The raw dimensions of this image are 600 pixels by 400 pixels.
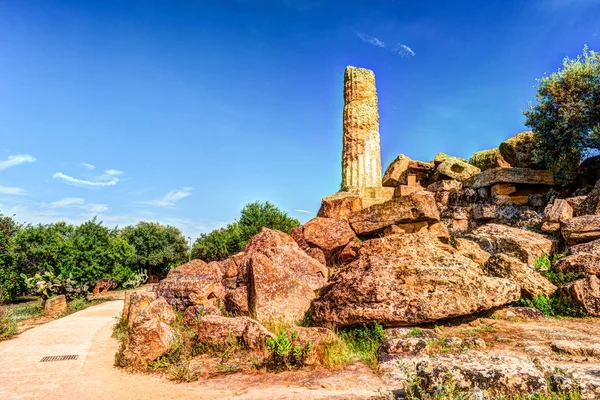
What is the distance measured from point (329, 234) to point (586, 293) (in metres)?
5.95

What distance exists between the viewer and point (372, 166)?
1469 cm

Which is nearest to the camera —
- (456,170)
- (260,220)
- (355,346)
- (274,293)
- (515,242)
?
(355,346)

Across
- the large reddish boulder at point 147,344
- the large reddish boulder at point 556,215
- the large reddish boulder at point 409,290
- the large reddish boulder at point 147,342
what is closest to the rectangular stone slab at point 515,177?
the large reddish boulder at point 556,215

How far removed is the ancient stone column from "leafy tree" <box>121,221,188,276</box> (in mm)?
27132

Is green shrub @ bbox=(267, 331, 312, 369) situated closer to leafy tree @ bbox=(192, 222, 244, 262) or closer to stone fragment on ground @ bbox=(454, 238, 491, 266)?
stone fragment on ground @ bbox=(454, 238, 491, 266)

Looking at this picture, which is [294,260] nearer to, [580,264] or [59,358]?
[59,358]

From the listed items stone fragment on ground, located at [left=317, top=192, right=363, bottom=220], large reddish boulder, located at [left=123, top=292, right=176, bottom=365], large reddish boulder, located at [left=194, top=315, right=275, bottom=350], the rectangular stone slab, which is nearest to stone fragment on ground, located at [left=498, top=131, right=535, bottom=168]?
the rectangular stone slab

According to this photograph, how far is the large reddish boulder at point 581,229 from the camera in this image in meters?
9.34

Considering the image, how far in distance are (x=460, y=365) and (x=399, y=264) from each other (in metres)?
2.79

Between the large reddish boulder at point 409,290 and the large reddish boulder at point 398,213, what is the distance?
342 cm

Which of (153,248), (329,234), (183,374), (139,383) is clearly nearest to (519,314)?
(329,234)

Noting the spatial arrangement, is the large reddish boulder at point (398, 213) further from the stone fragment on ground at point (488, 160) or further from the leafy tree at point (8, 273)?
the leafy tree at point (8, 273)

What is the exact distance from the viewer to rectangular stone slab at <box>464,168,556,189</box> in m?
14.3

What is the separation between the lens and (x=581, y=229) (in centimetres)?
944
